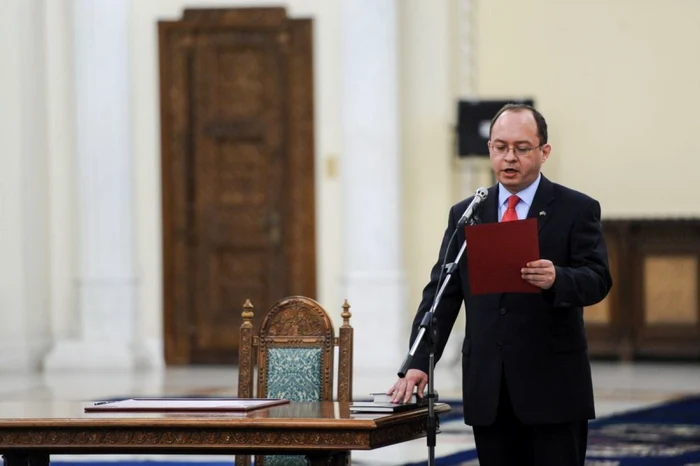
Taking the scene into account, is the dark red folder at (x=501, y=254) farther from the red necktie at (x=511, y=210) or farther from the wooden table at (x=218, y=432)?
the wooden table at (x=218, y=432)

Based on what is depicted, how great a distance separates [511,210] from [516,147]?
0.18 m

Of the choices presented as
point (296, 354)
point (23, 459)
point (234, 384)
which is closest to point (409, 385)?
point (296, 354)

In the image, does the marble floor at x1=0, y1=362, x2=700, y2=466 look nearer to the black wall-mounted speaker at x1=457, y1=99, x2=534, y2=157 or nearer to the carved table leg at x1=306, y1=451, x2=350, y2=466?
the black wall-mounted speaker at x1=457, y1=99, x2=534, y2=157

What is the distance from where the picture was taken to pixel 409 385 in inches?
144

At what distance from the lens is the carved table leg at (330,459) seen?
12.0 feet

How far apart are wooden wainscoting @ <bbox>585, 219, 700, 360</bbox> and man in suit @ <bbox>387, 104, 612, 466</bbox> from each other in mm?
8126

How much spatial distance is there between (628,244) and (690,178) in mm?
761

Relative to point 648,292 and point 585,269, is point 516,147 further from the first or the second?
point 648,292

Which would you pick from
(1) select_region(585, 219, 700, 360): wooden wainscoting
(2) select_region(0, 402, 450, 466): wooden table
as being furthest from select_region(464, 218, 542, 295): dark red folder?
(1) select_region(585, 219, 700, 360): wooden wainscoting

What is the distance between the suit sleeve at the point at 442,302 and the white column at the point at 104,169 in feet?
26.5

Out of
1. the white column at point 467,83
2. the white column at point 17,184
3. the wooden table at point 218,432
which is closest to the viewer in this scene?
the wooden table at point 218,432

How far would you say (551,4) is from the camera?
11.9 meters

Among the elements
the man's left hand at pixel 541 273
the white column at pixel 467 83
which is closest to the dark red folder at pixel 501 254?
the man's left hand at pixel 541 273

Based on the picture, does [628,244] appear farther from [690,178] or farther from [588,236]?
[588,236]
